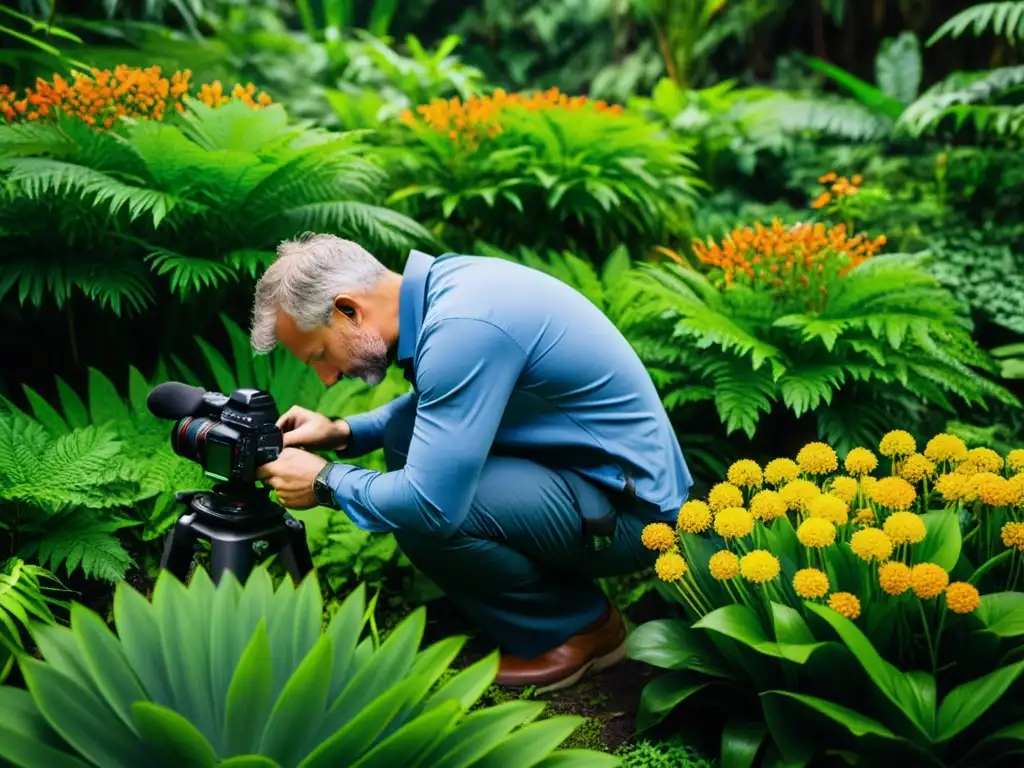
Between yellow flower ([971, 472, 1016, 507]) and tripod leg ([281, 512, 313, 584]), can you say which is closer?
yellow flower ([971, 472, 1016, 507])

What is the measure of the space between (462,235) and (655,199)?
895 millimetres

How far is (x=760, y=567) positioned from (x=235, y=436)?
1.18 m

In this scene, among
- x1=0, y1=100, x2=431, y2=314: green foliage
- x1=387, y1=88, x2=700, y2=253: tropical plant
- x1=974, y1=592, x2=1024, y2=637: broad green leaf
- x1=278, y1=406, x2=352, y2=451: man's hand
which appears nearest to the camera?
x1=974, y1=592, x2=1024, y2=637: broad green leaf

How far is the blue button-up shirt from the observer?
227 cm

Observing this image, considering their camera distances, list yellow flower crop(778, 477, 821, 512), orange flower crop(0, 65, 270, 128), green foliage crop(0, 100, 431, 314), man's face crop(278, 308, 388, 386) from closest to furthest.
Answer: yellow flower crop(778, 477, 821, 512) < man's face crop(278, 308, 388, 386) < green foliage crop(0, 100, 431, 314) < orange flower crop(0, 65, 270, 128)

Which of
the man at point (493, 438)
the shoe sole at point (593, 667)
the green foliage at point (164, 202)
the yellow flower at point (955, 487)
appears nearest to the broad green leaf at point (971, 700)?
the yellow flower at point (955, 487)

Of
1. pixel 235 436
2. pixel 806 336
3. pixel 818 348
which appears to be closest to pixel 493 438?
pixel 235 436

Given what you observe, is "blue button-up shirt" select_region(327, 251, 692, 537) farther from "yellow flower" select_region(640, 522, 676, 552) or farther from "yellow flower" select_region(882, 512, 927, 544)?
"yellow flower" select_region(882, 512, 927, 544)

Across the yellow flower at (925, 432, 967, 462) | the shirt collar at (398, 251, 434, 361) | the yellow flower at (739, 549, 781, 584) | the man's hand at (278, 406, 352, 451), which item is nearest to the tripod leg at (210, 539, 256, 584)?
the man's hand at (278, 406, 352, 451)

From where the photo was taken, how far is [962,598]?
1.92m

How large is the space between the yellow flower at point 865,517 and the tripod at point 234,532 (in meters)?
1.32

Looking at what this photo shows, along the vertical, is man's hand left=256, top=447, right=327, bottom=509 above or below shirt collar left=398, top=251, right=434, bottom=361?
below

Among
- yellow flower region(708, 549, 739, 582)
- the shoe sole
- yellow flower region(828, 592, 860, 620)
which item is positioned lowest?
the shoe sole

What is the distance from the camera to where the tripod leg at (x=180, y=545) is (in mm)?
2305
